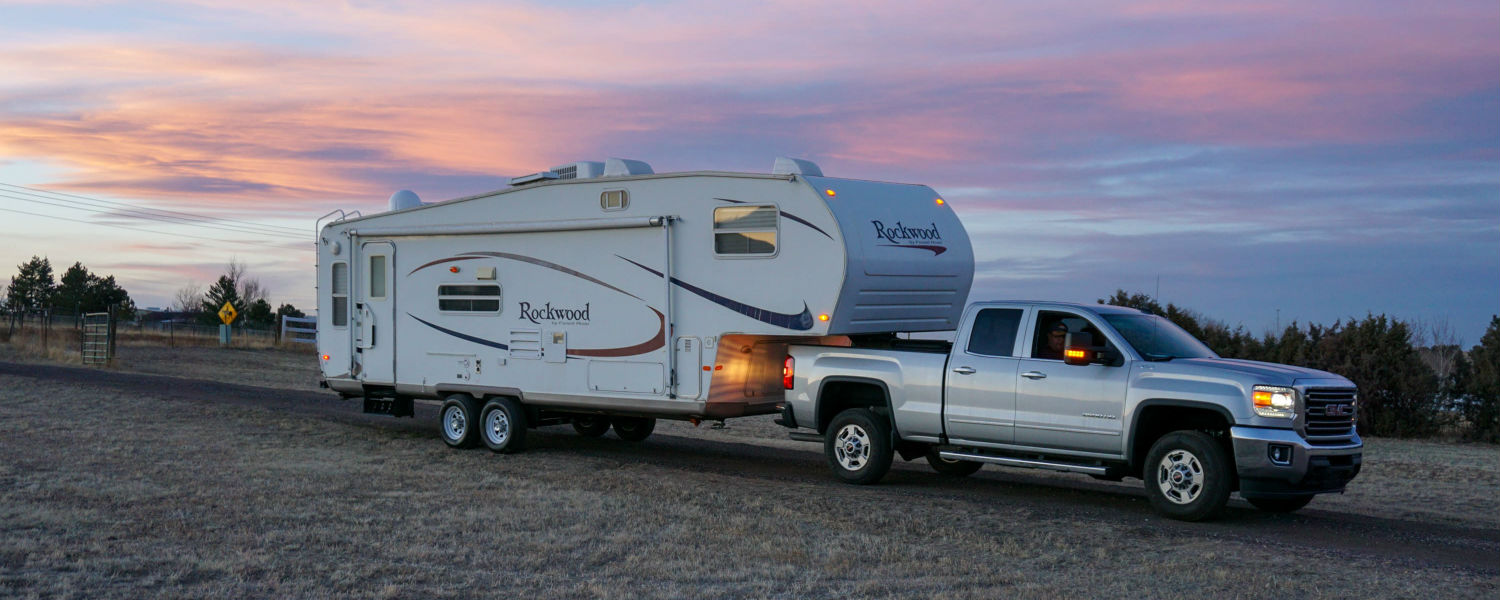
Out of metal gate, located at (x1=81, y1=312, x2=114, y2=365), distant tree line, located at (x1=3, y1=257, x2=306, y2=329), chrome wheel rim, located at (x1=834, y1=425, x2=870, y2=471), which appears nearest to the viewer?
chrome wheel rim, located at (x1=834, y1=425, x2=870, y2=471)

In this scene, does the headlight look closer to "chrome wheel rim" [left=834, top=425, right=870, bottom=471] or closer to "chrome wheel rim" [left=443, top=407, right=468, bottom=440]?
"chrome wheel rim" [left=834, top=425, right=870, bottom=471]

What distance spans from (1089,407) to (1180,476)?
0.98 metres

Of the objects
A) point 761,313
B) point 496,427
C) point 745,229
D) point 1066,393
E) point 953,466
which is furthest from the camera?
point 496,427

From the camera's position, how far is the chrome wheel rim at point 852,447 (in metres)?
12.9

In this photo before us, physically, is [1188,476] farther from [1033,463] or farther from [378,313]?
[378,313]

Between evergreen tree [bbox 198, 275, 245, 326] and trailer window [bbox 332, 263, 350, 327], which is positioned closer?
trailer window [bbox 332, 263, 350, 327]

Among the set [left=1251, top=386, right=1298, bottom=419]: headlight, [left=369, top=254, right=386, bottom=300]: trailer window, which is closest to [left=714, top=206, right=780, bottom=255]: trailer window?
[left=1251, top=386, right=1298, bottom=419]: headlight

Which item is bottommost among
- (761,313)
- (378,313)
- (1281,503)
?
(1281,503)

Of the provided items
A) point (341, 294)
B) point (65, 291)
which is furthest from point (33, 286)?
point (341, 294)

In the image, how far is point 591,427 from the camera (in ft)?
57.6

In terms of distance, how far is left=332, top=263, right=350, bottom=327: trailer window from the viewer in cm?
1705

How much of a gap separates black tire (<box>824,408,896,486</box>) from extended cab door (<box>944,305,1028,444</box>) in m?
0.84

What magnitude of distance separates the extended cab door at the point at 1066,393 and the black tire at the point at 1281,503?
155 centimetres

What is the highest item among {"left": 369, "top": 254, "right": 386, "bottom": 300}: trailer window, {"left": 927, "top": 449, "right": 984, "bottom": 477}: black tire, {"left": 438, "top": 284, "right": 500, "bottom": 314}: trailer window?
{"left": 369, "top": 254, "right": 386, "bottom": 300}: trailer window
